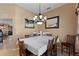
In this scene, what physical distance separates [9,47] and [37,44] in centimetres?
37

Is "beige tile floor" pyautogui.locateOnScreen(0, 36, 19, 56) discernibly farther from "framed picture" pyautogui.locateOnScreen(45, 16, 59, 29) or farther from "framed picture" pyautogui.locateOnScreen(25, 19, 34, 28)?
"framed picture" pyautogui.locateOnScreen(45, 16, 59, 29)

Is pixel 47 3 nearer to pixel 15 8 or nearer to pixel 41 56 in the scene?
pixel 15 8

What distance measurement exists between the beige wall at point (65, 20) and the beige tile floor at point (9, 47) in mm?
452

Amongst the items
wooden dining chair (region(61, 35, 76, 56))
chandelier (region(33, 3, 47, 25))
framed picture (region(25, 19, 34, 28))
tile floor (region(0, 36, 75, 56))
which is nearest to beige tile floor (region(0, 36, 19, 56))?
tile floor (region(0, 36, 75, 56))

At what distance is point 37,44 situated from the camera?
1798 mm

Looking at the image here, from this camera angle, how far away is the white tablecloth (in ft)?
5.89

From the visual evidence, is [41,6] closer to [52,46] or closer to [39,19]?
[39,19]

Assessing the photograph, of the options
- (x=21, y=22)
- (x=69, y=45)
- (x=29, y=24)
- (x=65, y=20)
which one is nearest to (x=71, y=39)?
(x=69, y=45)

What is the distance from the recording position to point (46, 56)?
1.83m

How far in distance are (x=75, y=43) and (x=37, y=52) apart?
20.2 inches

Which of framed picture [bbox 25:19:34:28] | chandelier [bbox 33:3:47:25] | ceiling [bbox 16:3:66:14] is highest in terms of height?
ceiling [bbox 16:3:66:14]

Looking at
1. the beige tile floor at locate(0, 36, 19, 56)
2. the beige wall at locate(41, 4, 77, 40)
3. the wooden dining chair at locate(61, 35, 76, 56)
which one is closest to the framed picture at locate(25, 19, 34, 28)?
the beige wall at locate(41, 4, 77, 40)

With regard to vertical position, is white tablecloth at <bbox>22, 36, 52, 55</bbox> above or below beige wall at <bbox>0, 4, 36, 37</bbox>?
below

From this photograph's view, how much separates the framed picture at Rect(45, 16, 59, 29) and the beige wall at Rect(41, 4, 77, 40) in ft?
0.13
